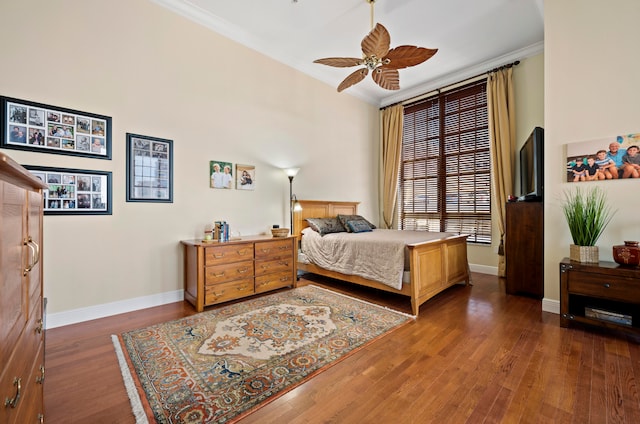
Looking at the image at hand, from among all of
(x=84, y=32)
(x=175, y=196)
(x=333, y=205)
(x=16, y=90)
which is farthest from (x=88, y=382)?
(x=333, y=205)

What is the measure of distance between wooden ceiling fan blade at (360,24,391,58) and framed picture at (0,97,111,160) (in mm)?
2787

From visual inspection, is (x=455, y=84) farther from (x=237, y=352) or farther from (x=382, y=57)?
(x=237, y=352)

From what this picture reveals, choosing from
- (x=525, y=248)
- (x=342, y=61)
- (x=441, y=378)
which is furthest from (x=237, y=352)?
(x=525, y=248)

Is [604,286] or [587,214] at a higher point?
[587,214]

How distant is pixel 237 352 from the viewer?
82.4 inches

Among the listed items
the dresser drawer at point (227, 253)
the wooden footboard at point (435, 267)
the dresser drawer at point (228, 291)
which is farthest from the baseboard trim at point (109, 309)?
the wooden footboard at point (435, 267)

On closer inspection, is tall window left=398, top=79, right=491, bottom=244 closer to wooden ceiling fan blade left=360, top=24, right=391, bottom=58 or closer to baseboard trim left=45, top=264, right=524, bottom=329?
baseboard trim left=45, top=264, right=524, bottom=329

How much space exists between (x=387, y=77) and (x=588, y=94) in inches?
80.4

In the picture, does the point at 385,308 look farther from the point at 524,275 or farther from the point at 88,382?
the point at 88,382

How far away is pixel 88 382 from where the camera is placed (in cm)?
175

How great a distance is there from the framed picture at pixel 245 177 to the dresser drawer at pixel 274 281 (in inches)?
52.8

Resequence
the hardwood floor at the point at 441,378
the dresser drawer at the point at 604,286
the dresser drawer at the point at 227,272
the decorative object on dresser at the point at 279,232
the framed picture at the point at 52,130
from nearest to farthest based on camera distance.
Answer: the hardwood floor at the point at 441,378
the dresser drawer at the point at 604,286
the framed picture at the point at 52,130
the dresser drawer at the point at 227,272
the decorative object on dresser at the point at 279,232

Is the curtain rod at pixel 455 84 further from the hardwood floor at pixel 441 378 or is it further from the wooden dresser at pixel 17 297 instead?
the wooden dresser at pixel 17 297

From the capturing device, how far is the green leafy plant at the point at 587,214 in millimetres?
2582
